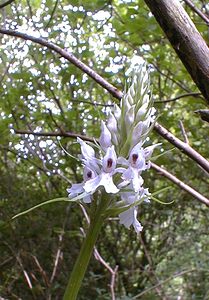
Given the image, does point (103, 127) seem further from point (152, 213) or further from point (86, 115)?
point (152, 213)

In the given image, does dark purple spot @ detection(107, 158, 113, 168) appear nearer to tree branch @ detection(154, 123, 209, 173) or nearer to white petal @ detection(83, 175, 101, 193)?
white petal @ detection(83, 175, 101, 193)

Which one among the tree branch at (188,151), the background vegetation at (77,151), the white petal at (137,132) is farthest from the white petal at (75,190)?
the background vegetation at (77,151)

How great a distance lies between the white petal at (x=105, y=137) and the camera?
0.75 metres

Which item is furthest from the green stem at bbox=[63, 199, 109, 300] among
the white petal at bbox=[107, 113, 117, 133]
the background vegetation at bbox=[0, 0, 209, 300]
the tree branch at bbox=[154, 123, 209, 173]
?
the background vegetation at bbox=[0, 0, 209, 300]

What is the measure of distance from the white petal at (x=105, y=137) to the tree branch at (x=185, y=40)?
240 millimetres

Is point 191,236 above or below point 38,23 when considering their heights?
below

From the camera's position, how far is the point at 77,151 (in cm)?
292

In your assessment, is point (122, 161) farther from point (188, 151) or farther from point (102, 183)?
point (188, 151)

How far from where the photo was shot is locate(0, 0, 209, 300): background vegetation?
248 cm

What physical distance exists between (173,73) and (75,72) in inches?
25.5

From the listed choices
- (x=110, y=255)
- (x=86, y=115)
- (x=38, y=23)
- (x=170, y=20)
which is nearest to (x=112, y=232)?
(x=110, y=255)

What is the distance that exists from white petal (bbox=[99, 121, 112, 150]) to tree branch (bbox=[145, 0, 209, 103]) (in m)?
0.24

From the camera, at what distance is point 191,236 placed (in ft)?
11.5

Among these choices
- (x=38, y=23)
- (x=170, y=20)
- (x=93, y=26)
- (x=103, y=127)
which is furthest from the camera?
(x=93, y=26)
